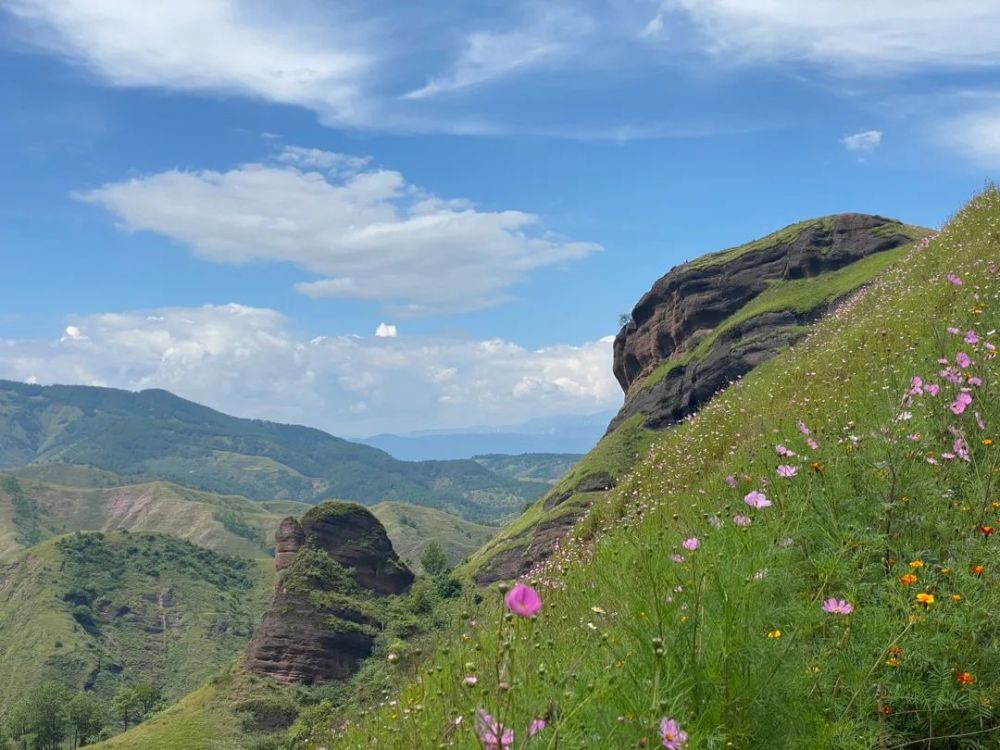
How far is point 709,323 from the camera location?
12000 centimetres

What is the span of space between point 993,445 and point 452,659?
504 centimetres

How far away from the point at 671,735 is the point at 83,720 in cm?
13528

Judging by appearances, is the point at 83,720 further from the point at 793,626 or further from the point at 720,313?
the point at 793,626

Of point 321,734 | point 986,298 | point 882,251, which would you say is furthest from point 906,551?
point 882,251

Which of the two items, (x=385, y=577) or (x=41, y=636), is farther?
(x=41, y=636)

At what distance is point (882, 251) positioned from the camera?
331ft

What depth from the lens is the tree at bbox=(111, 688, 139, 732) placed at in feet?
393

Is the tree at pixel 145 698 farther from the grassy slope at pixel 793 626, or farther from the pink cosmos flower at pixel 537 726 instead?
the pink cosmos flower at pixel 537 726

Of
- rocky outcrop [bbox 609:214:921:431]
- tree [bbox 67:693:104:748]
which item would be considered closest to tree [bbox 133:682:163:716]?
tree [bbox 67:693:104:748]

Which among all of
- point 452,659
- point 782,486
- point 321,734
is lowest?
point 321,734

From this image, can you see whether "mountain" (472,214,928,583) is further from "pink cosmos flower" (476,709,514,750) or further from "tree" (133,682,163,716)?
"pink cosmos flower" (476,709,514,750)

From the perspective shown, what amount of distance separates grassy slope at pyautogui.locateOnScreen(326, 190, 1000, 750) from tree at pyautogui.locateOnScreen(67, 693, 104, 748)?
129m

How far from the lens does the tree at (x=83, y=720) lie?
112 metres

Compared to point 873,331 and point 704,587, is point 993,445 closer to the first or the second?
point 704,587
